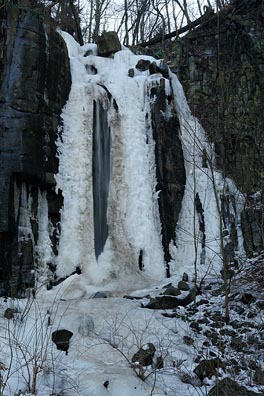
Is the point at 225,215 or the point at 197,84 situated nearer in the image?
the point at 225,215

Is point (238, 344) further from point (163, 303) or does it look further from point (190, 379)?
point (163, 303)

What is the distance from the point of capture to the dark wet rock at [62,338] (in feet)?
18.1

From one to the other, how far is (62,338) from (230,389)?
224cm

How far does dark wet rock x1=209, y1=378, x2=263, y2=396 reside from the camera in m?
4.22

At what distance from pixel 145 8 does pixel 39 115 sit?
13585mm

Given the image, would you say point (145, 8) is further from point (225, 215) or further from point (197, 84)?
point (225, 215)

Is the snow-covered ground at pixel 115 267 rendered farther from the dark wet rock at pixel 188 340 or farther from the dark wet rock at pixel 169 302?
the dark wet rock at pixel 169 302

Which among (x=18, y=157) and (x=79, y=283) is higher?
(x=18, y=157)

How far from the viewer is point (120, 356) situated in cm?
524

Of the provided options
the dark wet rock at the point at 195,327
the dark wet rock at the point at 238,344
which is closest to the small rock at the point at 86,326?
the dark wet rock at the point at 195,327

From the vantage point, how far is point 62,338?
5633 mm

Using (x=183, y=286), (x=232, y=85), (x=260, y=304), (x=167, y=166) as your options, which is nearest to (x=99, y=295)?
(x=183, y=286)

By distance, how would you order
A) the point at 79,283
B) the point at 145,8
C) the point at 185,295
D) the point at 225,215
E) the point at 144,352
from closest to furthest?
the point at 144,352 < the point at 185,295 < the point at 79,283 < the point at 225,215 < the point at 145,8

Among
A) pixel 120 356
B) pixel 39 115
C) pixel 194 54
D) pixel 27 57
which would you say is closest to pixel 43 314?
pixel 120 356
